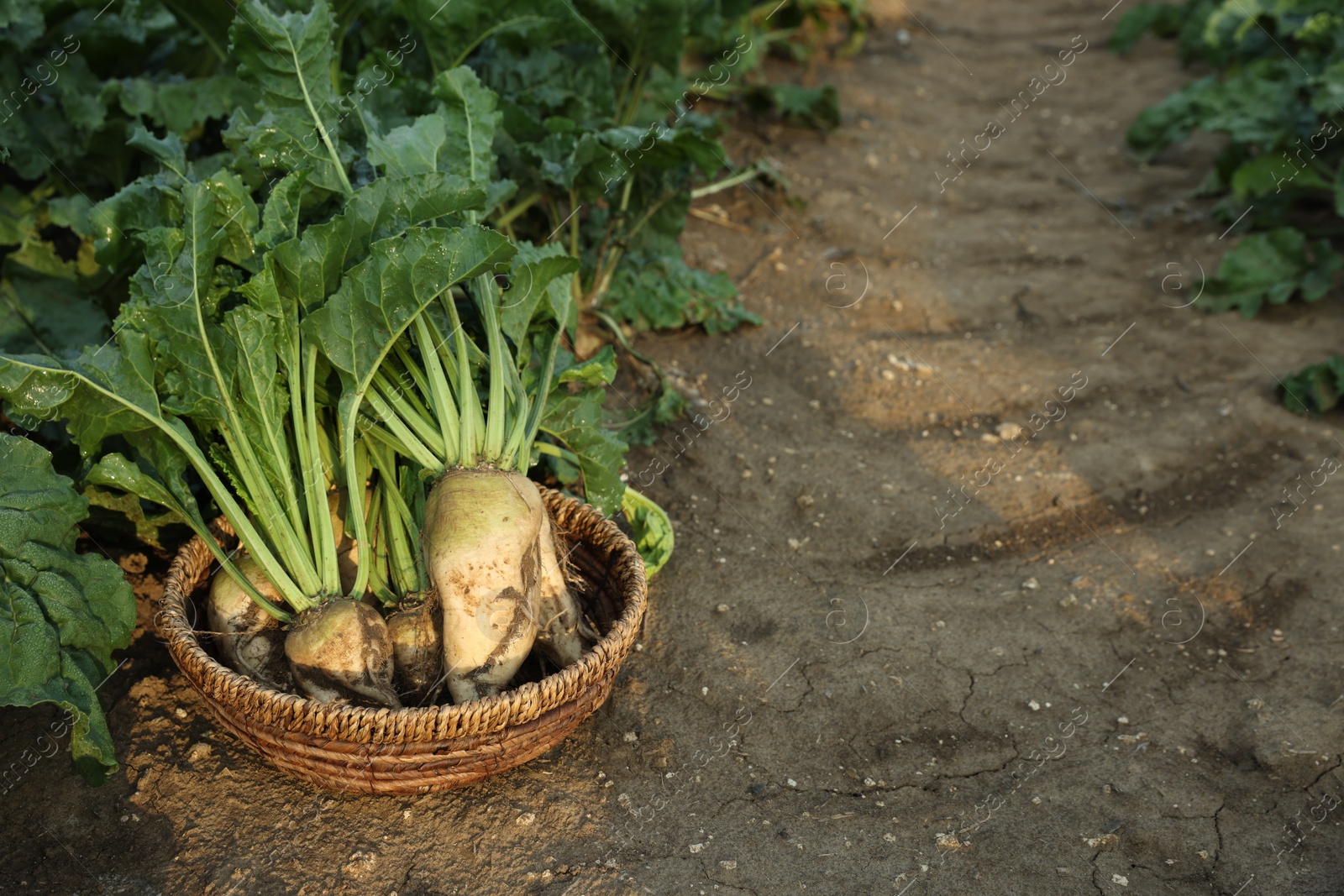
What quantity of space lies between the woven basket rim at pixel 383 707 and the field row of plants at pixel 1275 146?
3342 millimetres

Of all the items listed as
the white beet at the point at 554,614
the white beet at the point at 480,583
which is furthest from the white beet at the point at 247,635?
the white beet at the point at 554,614

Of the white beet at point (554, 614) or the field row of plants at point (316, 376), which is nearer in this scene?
the field row of plants at point (316, 376)

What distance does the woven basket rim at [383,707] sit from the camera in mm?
2312

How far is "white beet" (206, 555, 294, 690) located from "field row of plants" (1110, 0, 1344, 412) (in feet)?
13.1

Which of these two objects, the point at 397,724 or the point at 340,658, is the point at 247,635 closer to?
the point at 340,658

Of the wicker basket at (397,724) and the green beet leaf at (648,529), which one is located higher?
the wicker basket at (397,724)

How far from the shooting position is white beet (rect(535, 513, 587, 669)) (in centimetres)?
276

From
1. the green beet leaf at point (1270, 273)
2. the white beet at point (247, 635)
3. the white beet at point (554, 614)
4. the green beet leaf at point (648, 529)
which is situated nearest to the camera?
the white beet at point (247, 635)

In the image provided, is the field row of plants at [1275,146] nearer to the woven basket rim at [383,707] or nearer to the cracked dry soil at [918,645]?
the cracked dry soil at [918,645]

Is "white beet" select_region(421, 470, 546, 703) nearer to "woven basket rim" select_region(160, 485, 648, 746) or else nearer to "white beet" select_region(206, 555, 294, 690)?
"woven basket rim" select_region(160, 485, 648, 746)

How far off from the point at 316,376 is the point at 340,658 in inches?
30.9

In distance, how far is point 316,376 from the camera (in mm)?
2846

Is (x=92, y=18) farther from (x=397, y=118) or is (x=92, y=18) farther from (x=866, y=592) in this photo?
(x=866, y=592)

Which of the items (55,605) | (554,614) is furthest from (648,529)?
(55,605)
